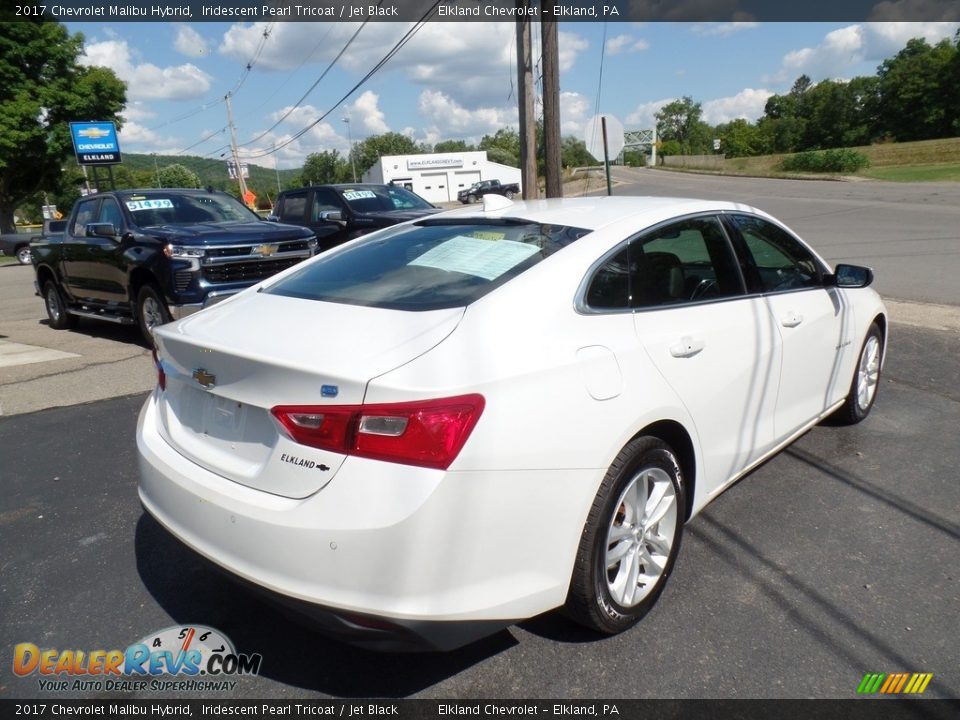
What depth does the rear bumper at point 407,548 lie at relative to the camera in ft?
6.85

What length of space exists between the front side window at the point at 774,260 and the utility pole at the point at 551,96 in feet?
25.9

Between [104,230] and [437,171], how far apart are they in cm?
6744

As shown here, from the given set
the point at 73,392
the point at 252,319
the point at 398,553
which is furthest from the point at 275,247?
the point at 398,553

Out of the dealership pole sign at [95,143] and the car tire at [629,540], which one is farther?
the dealership pole sign at [95,143]

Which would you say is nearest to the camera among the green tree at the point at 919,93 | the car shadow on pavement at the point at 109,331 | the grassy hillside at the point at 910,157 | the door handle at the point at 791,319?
the door handle at the point at 791,319

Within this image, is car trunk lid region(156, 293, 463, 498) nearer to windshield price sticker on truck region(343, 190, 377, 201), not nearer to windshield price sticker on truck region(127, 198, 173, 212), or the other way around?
windshield price sticker on truck region(127, 198, 173, 212)

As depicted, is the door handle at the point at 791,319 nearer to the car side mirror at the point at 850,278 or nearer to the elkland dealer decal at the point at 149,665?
the car side mirror at the point at 850,278

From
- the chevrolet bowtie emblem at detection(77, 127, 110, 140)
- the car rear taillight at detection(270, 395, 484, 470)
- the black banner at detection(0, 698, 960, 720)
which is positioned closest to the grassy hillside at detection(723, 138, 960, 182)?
the chevrolet bowtie emblem at detection(77, 127, 110, 140)

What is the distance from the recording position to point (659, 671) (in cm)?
257

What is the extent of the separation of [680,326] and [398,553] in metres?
1.61

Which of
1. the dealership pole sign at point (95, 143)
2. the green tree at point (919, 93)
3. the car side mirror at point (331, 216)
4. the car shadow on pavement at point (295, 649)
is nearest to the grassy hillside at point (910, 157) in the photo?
the green tree at point (919, 93)

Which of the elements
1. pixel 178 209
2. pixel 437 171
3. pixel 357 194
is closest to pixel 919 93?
pixel 437 171

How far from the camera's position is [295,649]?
273cm

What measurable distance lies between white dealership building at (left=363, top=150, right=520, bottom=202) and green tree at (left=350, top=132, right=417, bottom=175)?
41942mm
